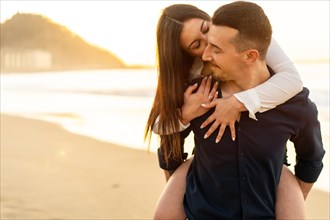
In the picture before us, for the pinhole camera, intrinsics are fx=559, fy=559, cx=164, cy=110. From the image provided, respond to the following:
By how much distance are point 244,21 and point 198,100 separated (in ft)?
1.28

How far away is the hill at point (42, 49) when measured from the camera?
214ft

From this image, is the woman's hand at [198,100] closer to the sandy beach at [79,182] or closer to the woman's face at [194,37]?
the woman's face at [194,37]

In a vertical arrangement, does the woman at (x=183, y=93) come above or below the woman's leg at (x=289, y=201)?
above

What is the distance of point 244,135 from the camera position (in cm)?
228

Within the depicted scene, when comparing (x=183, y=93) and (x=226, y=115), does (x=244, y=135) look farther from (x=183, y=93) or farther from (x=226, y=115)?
(x=183, y=93)

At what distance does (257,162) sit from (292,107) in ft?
0.89

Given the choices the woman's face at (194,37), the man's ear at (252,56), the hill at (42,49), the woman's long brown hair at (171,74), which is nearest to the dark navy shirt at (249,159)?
the woman's long brown hair at (171,74)

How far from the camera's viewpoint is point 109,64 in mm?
77875

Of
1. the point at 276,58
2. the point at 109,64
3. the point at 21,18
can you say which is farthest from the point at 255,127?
the point at 109,64

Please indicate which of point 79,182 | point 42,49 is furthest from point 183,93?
point 42,49

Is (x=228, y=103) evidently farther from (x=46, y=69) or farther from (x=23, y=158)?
(x=46, y=69)

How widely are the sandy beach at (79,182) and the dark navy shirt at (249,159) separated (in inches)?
107

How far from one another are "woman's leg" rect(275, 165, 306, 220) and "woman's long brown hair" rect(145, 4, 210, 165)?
19.2 inches

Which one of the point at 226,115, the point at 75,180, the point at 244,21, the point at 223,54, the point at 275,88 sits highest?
the point at 244,21
